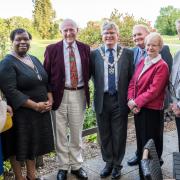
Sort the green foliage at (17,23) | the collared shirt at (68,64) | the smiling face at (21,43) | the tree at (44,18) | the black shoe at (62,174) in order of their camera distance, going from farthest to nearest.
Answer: the tree at (44,18), the green foliage at (17,23), the black shoe at (62,174), the collared shirt at (68,64), the smiling face at (21,43)

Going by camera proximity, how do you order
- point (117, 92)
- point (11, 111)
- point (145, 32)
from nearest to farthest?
point (11, 111)
point (117, 92)
point (145, 32)

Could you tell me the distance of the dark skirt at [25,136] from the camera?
360 centimetres

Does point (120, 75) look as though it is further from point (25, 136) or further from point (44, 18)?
point (44, 18)

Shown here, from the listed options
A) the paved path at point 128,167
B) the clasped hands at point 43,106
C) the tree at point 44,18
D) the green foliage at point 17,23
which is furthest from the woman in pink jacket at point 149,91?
the tree at point 44,18

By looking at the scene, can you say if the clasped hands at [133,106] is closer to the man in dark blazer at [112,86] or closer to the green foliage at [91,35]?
the man in dark blazer at [112,86]

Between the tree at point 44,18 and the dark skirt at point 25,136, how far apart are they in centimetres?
343

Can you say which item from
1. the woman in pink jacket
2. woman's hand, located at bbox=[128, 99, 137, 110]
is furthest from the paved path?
woman's hand, located at bbox=[128, 99, 137, 110]

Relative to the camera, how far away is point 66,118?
13.3ft

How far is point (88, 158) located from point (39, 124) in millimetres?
1447

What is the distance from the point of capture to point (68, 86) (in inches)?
154

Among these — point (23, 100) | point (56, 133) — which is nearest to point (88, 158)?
point (56, 133)

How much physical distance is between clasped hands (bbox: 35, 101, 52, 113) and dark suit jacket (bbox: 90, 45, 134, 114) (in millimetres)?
634

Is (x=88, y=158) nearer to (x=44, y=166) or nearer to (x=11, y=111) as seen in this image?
(x=44, y=166)

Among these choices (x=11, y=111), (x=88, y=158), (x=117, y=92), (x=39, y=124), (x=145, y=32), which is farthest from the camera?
(x=88, y=158)
